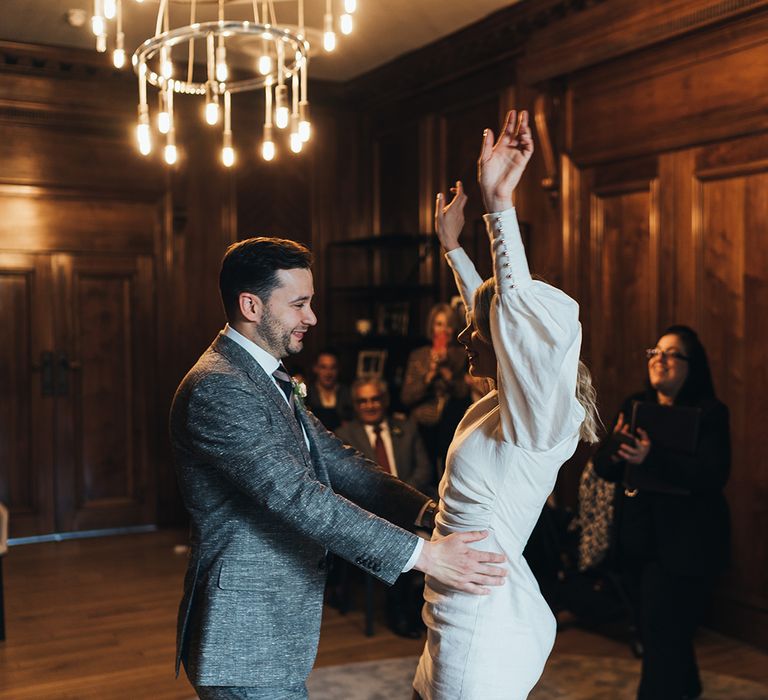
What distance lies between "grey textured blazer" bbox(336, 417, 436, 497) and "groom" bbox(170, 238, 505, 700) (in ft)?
10.0

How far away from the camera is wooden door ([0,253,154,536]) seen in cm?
706

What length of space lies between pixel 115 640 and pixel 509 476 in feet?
11.3

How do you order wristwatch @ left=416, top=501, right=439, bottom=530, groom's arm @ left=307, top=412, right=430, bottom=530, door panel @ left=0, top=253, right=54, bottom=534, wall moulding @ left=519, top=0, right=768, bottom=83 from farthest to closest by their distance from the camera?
door panel @ left=0, top=253, right=54, bottom=534, wall moulding @ left=519, top=0, right=768, bottom=83, groom's arm @ left=307, top=412, right=430, bottom=530, wristwatch @ left=416, top=501, right=439, bottom=530

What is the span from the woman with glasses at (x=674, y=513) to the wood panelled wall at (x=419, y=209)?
38.4 inches

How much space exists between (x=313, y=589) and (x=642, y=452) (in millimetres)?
1960

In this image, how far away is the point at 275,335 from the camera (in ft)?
7.19

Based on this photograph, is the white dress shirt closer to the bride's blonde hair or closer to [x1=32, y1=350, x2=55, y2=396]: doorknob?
[x1=32, y1=350, x2=55, y2=396]: doorknob

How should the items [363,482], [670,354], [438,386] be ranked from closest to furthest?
[363,482]
[670,354]
[438,386]

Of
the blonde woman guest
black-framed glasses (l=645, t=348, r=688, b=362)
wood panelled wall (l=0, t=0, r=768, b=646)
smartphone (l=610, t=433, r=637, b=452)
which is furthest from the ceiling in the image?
smartphone (l=610, t=433, r=637, b=452)

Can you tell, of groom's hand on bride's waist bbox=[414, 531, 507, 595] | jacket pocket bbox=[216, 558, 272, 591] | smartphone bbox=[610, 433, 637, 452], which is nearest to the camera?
groom's hand on bride's waist bbox=[414, 531, 507, 595]

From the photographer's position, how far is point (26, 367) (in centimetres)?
708

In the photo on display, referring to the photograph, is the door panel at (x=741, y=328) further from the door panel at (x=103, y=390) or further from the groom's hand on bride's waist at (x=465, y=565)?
the door panel at (x=103, y=390)

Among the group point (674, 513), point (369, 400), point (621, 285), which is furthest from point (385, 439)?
point (674, 513)

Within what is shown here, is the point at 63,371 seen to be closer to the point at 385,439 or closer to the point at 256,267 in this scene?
the point at 385,439
